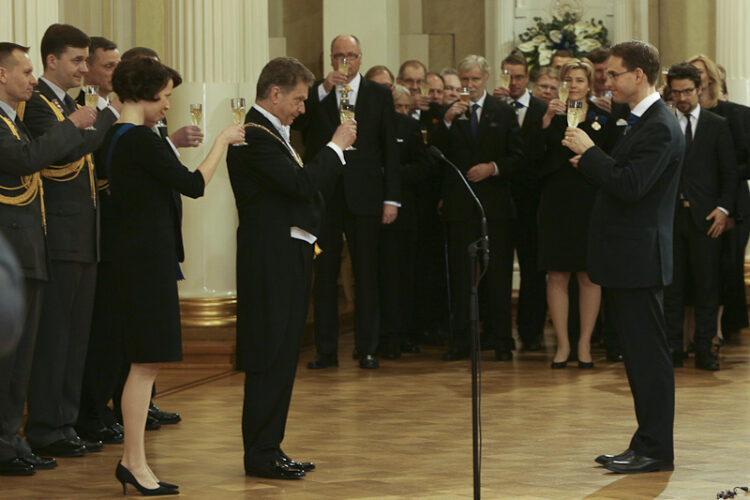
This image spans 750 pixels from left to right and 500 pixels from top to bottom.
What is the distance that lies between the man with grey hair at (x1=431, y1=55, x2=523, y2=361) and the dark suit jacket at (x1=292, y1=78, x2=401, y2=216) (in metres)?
0.43

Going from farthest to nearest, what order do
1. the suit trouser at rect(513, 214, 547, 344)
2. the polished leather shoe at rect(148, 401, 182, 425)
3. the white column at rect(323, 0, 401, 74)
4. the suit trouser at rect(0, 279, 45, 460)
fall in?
the white column at rect(323, 0, 401, 74), the suit trouser at rect(513, 214, 547, 344), the polished leather shoe at rect(148, 401, 182, 425), the suit trouser at rect(0, 279, 45, 460)

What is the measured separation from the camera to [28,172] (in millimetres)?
5199

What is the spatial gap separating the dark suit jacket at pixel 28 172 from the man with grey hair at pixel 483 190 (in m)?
3.58

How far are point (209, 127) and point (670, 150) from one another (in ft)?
12.8

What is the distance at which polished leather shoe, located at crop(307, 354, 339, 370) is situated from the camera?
8172 millimetres

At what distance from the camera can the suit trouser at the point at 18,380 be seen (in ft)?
17.4

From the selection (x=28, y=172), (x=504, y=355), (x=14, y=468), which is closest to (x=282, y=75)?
(x=28, y=172)

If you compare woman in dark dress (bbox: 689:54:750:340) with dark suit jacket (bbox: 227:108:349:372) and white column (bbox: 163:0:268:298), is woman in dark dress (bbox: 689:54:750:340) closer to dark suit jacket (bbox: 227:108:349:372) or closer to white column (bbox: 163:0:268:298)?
white column (bbox: 163:0:268:298)

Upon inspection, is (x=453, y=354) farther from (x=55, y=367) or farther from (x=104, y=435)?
(x=55, y=367)

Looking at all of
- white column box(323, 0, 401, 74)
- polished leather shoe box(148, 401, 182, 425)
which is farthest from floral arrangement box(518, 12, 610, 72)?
polished leather shoe box(148, 401, 182, 425)

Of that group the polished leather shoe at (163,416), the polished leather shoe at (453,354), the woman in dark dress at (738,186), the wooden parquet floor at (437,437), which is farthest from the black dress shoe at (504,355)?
the polished leather shoe at (163,416)

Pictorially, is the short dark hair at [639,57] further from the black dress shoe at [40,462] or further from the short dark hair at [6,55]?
the black dress shoe at [40,462]

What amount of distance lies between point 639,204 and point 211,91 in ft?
12.6

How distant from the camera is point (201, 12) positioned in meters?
8.27
